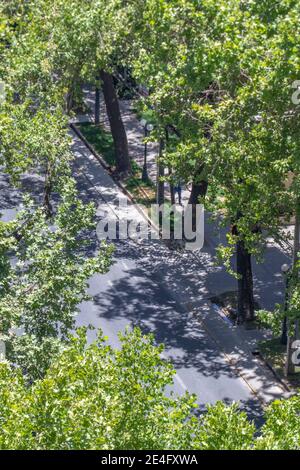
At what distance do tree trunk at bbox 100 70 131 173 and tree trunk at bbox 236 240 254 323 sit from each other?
12.7m

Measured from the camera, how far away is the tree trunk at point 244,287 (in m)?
35.3

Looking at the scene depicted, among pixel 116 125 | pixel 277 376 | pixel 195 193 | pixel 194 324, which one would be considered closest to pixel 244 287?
pixel 194 324

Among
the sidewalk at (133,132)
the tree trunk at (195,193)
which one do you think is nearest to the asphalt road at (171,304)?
the tree trunk at (195,193)

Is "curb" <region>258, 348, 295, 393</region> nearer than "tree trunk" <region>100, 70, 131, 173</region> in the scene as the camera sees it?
Yes

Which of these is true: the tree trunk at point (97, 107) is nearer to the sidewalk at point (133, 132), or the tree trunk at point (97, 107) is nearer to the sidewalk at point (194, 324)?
the sidewalk at point (133, 132)

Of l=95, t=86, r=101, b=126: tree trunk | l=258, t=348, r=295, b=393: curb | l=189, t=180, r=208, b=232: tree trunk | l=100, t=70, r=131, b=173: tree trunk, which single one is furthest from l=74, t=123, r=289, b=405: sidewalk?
l=95, t=86, r=101, b=126: tree trunk

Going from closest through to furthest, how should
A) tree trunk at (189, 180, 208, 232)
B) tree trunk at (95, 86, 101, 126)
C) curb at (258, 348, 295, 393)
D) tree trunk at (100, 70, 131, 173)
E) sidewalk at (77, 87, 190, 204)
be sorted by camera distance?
curb at (258, 348, 295, 393) < tree trunk at (189, 180, 208, 232) < tree trunk at (100, 70, 131, 173) < sidewalk at (77, 87, 190, 204) < tree trunk at (95, 86, 101, 126)

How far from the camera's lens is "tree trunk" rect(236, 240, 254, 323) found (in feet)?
116

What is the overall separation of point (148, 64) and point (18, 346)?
11383 mm

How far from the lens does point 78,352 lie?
2134 cm

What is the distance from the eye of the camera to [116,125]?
4700 cm

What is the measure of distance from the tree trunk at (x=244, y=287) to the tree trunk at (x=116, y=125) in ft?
41.8

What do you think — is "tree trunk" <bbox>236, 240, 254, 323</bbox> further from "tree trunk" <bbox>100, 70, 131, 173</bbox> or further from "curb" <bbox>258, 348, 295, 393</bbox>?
"tree trunk" <bbox>100, 70, 131, 173</bbox>

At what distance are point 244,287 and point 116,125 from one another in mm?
13569
